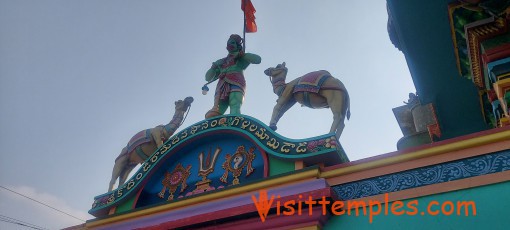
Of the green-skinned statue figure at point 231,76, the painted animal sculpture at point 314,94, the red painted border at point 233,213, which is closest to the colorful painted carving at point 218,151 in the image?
the red painted border at point 233,213

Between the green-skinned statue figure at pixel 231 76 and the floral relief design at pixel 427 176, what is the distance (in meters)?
3.03

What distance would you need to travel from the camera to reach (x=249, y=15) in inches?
372

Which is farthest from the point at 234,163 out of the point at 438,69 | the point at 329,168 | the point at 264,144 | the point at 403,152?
the point at 438,69

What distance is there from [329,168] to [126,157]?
4270mm

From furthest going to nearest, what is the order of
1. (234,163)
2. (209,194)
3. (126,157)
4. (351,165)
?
(126,157)
(234,163)
(209,194)
(351,165)

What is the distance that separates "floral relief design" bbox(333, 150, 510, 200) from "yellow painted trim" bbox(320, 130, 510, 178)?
124mm

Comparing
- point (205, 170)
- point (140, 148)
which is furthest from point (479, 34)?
point (140, 148)

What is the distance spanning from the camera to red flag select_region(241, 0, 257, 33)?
927 centimetres

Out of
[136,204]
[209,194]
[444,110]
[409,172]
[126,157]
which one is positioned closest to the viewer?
[409,172]

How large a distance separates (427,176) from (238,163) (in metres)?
2.40

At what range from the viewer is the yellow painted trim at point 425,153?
4.49 m

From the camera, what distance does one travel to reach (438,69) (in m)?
8.34

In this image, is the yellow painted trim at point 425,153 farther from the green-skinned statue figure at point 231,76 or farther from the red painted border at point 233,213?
the green-skinned statue figure at point 231,76

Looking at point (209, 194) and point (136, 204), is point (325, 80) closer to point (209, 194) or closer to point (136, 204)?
point (209, 194)
